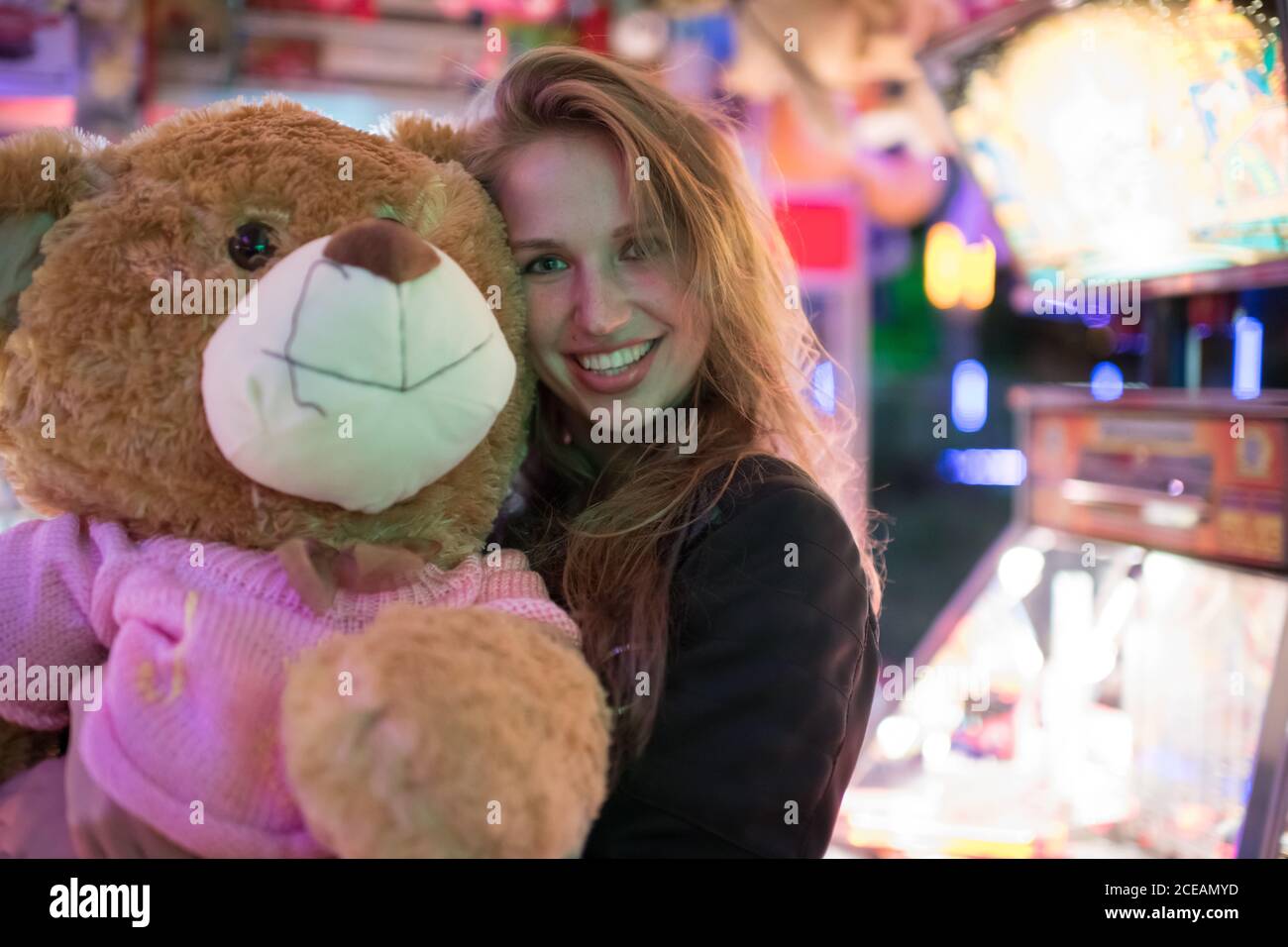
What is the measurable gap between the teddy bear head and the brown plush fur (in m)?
0.18

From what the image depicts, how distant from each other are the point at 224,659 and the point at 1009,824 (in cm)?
178

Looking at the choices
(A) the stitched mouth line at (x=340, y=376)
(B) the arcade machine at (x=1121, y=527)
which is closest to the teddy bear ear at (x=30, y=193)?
(A) the stitched mouth line at (x=340, y=376)

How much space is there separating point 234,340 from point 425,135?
35cm

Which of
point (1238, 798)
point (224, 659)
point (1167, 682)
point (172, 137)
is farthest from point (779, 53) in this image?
point (224, 659)

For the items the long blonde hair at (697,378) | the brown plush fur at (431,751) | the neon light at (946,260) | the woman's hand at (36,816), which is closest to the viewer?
the brown plush fur at (431,751)

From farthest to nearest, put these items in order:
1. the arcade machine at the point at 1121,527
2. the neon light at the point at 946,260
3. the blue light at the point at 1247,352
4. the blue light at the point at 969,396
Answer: the blue light at the point at 969,396
the neon light at the point at 946,260
the blue light at the point at 1247,352
the arcade machine at the point at 1121,527

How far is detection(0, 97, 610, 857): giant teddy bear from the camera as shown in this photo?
0.79 m

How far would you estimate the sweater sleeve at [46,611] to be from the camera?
89 centimetres

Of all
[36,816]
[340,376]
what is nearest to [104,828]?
[36,816]

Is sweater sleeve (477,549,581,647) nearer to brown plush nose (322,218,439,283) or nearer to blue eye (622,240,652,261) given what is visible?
brown plush nose (322,218,439,283)

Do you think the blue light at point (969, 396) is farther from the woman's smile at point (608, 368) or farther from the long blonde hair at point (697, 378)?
the woman's smile at point (608, 368)

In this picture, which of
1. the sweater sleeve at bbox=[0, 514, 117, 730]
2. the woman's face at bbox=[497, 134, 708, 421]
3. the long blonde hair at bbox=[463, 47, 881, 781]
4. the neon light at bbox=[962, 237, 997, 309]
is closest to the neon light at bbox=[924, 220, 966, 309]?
the neon light at bbox=[962, 237, 997, 309]

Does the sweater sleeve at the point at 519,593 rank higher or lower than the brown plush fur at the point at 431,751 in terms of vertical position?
higher

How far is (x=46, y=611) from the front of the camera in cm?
89
